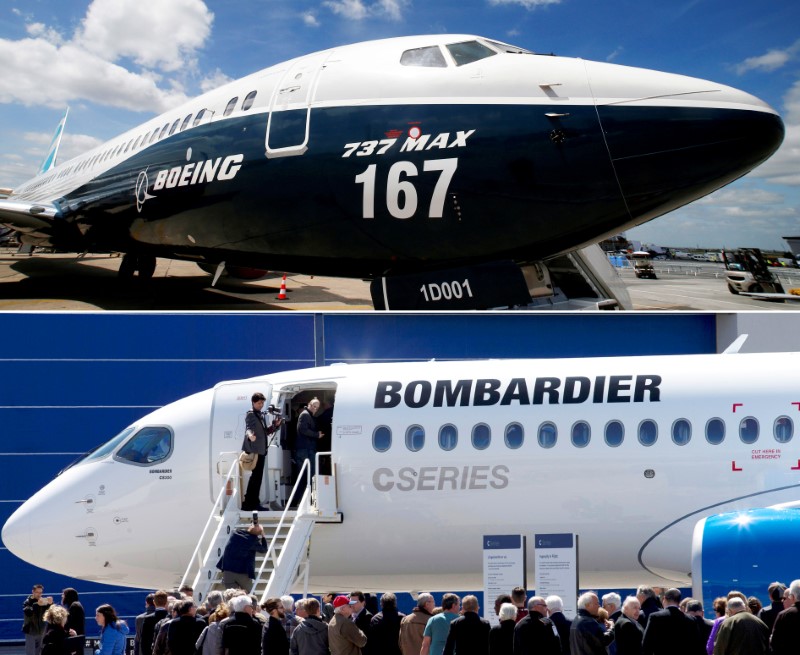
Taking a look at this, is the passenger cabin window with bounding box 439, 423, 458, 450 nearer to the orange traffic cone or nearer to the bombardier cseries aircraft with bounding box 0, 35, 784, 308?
the orange traffic cone

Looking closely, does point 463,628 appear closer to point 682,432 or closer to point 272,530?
point 272,530

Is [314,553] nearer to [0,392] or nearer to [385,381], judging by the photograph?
[385,381]

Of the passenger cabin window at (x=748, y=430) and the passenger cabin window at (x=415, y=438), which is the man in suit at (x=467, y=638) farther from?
the passenger cabin window at (x=748, y=430)

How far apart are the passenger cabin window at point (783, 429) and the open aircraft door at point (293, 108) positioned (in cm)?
722

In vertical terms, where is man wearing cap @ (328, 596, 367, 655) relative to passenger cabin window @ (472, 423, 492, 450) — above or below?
below

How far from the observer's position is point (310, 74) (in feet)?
31.6

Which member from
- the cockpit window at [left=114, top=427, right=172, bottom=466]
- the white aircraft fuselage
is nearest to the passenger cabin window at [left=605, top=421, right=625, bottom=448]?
the white aircraft fuselage

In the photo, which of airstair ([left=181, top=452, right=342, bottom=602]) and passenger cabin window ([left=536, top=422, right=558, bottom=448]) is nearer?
airstair ([left=181, top=452, right=342, bottom=602])

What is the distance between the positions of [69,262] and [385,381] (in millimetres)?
4471

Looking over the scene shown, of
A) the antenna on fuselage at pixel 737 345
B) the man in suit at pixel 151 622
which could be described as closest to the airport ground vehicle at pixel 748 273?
the antenna on fuselage at pixel 737 345

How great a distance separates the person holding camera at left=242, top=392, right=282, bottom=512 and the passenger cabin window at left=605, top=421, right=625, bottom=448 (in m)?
4.49

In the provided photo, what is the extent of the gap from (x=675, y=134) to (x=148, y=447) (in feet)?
28.3

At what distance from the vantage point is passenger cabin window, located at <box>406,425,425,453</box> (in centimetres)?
1252

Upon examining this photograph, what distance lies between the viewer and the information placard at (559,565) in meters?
11.8
